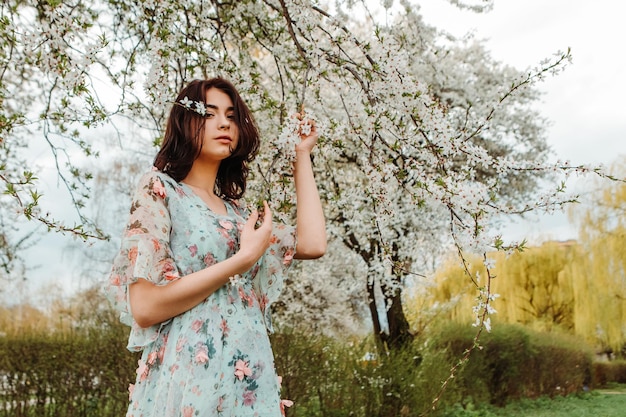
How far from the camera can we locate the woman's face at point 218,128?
1737 mm

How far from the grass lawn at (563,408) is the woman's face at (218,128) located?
6304mm

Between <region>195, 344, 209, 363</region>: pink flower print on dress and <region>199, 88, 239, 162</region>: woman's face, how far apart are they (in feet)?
1.92

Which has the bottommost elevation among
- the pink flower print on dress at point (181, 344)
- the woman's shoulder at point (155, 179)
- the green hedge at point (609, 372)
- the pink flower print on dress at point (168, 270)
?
the green hedge at point (609, 372)

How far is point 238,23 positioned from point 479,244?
7.79 ft

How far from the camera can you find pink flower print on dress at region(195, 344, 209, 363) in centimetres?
140

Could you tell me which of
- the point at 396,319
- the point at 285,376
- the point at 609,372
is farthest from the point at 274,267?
the point at 609,372

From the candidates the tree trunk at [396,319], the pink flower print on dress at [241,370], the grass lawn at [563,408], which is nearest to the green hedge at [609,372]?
the grass lawn at [563,408]

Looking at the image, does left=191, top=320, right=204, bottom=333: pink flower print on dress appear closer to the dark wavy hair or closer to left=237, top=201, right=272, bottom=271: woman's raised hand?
left=237, top=201, right=272, bottom=271: woman's raised hand

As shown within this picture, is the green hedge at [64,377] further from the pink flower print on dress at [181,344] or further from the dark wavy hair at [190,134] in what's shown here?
the pink flower print on dress at [181,344]

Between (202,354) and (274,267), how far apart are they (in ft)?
1.38

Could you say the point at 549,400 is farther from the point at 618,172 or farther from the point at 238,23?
the point at 238,23

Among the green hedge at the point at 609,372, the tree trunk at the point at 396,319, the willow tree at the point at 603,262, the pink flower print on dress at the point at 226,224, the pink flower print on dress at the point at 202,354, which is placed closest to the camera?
the pink flower print on dress at the point at 202,354

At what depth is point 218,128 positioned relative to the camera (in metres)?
1.75

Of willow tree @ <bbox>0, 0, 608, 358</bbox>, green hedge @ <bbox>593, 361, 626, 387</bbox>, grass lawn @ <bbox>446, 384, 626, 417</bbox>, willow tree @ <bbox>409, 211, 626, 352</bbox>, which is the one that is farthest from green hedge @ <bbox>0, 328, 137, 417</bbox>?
green hedge @ <bbox>593, 361, 626, 387</bbox>
